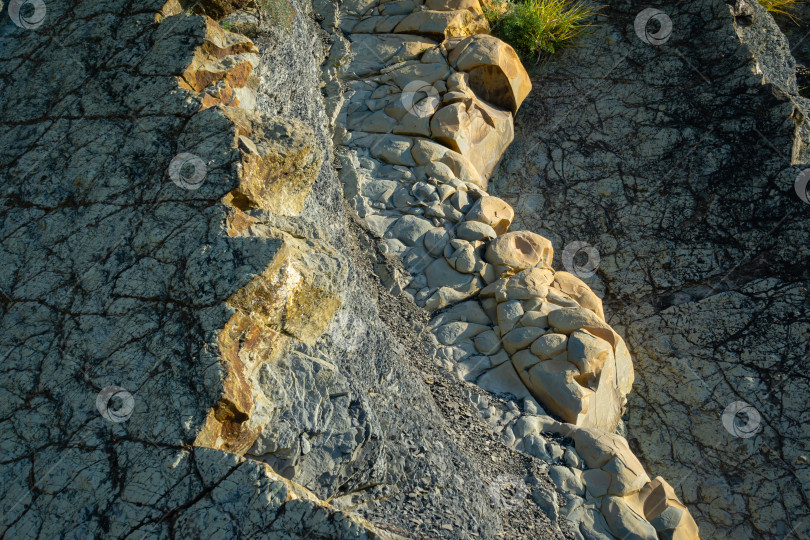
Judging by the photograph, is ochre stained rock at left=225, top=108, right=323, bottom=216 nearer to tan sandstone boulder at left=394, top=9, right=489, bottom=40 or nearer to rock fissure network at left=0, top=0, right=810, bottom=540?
rock fissure network at left=0, top=0, right=810, bottom=540

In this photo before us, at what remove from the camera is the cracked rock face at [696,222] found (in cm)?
434

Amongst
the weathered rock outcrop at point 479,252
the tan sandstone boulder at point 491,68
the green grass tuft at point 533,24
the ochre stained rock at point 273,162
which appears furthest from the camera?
the green grass tuft at point 533,24

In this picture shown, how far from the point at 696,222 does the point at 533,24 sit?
2.24 m

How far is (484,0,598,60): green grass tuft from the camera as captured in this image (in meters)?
5.76

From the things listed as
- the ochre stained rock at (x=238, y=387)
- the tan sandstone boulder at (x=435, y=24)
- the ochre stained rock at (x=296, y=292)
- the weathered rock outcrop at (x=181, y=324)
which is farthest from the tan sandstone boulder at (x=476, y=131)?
the ochre stained rock at (x=238, y=387)

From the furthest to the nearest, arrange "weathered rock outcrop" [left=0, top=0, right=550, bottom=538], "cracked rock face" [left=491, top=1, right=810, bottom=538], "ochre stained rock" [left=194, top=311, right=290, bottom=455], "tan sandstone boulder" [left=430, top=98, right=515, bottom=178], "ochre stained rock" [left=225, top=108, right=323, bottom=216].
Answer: "tan sandstone boulder" [left=430, top=98, right=515, bottom=178] → "cracked rock face" [left=491, top=1, right=810, bottom=538] → "ochre stained rock" [left=225, top=108, right=323, bottom=216] → "ochre stained rock" [left=194, top=311, right=290, bottom=455] → "weathered rock outcrop" [left=0, top=0, right=550, bottom=538]

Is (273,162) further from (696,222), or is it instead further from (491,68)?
(696,222)

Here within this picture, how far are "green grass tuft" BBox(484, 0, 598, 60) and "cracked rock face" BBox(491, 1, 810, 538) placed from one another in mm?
191

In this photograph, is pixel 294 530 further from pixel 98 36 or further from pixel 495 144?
pixel 495 144

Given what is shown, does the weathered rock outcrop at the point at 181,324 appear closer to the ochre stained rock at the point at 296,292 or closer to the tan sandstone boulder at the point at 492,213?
the ochre stained rock at the point at 296,292

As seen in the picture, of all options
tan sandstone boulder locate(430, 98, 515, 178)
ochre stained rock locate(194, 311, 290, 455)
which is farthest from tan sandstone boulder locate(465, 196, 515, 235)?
ochre stained rock locate(194, 311, 290, 455)

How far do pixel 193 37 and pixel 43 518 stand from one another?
2134 mm

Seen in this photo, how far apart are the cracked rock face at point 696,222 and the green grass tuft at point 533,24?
191 millimetres

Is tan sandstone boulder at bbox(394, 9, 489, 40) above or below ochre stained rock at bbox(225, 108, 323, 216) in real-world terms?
below
